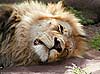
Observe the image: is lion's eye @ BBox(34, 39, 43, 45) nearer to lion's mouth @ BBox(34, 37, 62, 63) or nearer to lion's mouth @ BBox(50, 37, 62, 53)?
lion's mouth @ BBox(34, 37, 62, 63)

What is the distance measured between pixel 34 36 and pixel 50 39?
0.26 metres

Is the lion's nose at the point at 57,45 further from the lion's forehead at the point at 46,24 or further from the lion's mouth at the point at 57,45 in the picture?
the lion's forehead at the point at 46,24

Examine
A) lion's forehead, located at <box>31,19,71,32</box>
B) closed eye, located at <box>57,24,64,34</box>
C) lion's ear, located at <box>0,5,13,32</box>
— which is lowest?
closed eye, located at <box>57,24,64,34</box>

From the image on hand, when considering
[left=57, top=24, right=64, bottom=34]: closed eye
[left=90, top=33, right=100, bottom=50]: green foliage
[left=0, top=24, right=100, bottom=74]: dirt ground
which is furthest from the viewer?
[left=90, top=33, right=100, bottom=50]: green foliage

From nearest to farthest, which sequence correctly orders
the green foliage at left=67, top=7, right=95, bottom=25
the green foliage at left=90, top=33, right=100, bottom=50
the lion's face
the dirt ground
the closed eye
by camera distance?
1. the dirt ground
2. the lion's face
3. the closed eye
4. the green foliage at left=90, top=33, right=100, bottom=50
5. the green foliage at left=67, top=7, right=95, bottom=25

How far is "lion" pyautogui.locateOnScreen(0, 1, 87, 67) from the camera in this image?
→ 15.9 feet

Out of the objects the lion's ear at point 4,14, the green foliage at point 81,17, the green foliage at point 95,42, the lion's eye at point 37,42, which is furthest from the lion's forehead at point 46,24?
the green foliage at point 81,17

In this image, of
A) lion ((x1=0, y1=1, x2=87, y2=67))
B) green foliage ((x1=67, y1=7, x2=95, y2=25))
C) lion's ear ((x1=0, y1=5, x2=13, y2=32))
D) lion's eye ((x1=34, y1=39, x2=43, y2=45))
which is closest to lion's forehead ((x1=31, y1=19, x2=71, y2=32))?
lion ((x1=0, y1=1, x2=87, y2=67))

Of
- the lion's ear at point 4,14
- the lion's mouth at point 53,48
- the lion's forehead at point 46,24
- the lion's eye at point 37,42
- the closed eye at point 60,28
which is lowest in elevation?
the lion's mouth at point 53,48

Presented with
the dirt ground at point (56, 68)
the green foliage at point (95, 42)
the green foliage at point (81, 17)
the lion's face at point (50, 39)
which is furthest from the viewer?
the green foliage at point (81, 17)

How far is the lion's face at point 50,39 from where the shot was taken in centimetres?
478

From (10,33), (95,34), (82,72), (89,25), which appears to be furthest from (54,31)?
(89,25)

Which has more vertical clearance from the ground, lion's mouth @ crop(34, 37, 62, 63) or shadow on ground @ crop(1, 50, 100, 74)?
lion's mouth @ crop(34, 37, 62, 63)

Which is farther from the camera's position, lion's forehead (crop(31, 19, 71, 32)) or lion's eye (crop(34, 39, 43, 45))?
lion's forehead (crop(31, 19, 71, 32))
